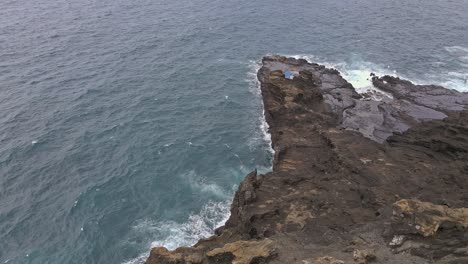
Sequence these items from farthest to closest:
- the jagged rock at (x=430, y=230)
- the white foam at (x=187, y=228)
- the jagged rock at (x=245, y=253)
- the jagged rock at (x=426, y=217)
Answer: the white foam at (x=187, y=228) < the jagged rock at (x=426, y=217) < the jagged rock at (x=245, y=253) < the jagged rock at (x=430, y=230)

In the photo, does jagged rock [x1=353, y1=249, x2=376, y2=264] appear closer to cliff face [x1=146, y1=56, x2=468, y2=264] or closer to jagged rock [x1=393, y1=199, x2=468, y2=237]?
cliff face [x1=146, y1=56, x2=468, y2=264]

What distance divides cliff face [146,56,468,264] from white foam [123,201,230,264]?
3.03 m

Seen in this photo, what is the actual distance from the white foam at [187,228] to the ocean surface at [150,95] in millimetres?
217

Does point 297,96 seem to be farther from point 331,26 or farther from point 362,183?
point 331,26

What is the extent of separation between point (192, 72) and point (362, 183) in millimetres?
53662

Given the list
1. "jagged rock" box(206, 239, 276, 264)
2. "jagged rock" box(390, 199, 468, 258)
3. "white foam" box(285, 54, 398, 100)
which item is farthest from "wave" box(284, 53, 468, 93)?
"jagged rock" box(206, 239, 276, 264)

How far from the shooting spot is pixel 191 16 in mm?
129250

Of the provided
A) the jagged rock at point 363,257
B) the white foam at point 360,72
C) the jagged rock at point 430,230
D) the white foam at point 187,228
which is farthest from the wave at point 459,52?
the jagged rock at point 363,257

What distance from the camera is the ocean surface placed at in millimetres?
62562

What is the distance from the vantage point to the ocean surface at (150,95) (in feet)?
205

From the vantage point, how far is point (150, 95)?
9081cm

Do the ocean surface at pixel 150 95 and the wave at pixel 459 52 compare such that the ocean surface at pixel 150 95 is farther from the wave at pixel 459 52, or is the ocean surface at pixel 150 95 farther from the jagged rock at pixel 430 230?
the jagged rock at pixel 430 230

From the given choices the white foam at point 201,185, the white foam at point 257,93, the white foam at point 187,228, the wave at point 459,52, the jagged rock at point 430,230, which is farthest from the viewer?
the wave at point 459,52

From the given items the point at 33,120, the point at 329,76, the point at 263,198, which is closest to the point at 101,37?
the point at 33,120
